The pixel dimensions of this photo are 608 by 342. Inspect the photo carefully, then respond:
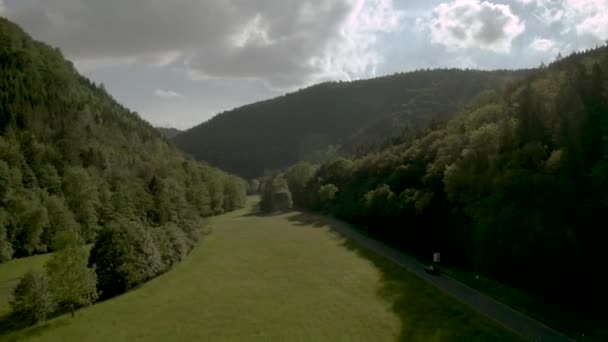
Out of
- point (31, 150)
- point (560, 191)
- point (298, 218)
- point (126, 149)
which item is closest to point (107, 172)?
point (31, 150)

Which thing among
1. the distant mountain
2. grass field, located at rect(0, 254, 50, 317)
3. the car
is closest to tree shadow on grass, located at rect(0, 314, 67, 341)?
grass field, located at rect(0, 254, 50, 317)

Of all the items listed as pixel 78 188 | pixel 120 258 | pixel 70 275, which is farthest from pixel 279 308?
pixel 78 188

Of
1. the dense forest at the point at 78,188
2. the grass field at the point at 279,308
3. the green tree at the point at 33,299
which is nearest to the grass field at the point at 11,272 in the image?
the grass field at the point at 279,308

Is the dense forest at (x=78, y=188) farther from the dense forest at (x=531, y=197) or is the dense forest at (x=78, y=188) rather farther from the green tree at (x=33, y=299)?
the dense forest at (x=531, y=197)

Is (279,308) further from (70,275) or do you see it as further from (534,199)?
(534,199)

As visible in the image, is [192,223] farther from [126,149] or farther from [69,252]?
[126,149]

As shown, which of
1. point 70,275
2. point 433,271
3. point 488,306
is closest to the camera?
point 488,306

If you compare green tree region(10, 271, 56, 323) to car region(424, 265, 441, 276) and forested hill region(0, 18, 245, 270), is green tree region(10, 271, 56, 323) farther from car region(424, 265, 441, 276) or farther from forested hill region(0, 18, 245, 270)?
car region(424, 265, 441, 276)
